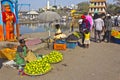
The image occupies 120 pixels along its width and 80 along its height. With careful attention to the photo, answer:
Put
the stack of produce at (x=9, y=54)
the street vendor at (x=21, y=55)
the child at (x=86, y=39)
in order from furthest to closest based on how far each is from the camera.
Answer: the child at (x=86, y=39) → the stack of produce at (x=9, y=54) → the street vendor at (x=21, y=55)

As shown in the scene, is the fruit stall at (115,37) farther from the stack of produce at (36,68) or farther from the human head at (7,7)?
the stack of produce at (36,68)

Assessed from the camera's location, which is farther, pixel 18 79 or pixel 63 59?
pixel 63 59

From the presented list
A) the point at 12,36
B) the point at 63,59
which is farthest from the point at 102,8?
the point at 63,59

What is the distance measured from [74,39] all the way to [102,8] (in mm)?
70522

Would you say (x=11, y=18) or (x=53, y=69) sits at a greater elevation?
(x=11, y=18)

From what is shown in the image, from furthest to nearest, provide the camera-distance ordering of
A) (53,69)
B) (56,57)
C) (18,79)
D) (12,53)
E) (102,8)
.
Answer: (102,8) < (12,53) < (56,57) < (53,69) < (18,79)

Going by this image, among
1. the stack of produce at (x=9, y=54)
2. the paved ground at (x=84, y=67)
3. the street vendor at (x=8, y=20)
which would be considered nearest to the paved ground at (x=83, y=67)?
the paved ground at (x=84, y=67)

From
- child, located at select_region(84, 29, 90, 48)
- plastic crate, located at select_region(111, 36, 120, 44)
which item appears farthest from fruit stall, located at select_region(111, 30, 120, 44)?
child, located at select_region(84, 29, 90, 48)

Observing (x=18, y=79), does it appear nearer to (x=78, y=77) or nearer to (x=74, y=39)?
(x=78, y=77)

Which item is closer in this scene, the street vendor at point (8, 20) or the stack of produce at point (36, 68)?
the stack of produce at point (36, 68)

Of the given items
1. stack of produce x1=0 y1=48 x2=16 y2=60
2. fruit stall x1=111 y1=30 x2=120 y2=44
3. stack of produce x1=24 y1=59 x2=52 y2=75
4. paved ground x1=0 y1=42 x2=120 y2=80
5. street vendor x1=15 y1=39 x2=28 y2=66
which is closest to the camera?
paved ground x1=0 y1=42 x2=120 y2=80

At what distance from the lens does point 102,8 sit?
273 ft

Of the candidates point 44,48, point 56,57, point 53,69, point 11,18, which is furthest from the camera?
point 11,18

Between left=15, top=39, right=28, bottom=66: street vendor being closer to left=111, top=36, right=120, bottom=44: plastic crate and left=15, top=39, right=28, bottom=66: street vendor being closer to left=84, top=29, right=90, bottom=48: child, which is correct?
left=84, top=29, right=90, bottom=48: child
